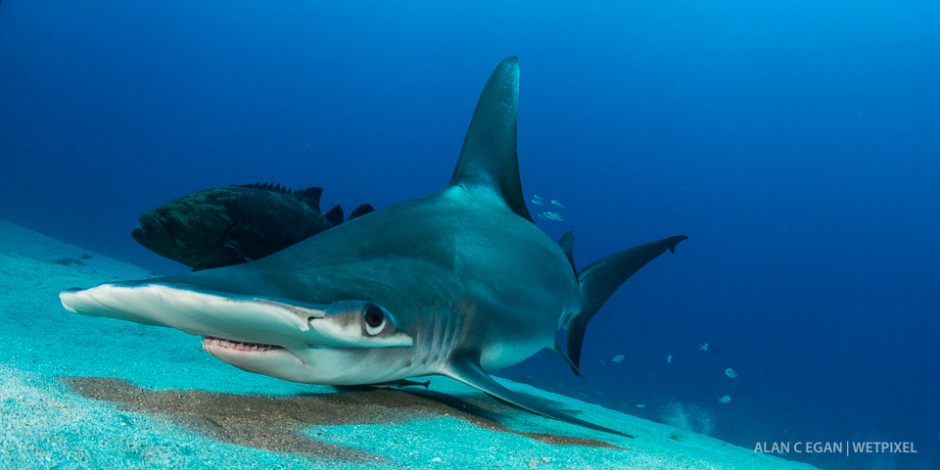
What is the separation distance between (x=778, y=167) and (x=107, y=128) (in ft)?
455

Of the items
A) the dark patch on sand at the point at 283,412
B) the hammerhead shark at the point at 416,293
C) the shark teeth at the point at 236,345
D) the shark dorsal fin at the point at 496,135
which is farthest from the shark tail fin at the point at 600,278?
the shark teeth at the point at 236,345

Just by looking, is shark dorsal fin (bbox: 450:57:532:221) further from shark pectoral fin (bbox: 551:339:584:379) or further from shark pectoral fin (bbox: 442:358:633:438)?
shark pectoral fin (bbox: 442:358:633:438)

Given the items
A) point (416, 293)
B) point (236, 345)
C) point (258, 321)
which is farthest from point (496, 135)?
point (258, 321)

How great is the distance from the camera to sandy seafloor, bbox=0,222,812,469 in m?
1.57

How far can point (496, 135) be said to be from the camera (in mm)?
4203

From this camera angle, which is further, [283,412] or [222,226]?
[222,226]

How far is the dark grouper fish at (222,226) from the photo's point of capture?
413cm

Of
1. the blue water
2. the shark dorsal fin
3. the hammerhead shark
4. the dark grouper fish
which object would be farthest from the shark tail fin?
the blue water

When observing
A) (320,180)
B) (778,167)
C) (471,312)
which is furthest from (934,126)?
(320,180)

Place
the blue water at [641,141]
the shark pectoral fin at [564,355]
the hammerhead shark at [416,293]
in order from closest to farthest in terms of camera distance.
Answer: the hammerhead shark at [416,293]
the shark pectoral fin at [564,355]
the blue water at [641,141]

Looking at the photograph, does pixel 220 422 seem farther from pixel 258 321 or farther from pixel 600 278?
pixel 600 278

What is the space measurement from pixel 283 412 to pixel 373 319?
1055mm

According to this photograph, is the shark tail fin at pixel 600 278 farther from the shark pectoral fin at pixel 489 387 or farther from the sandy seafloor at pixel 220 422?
the shark pectoral fin at pixel 489 387

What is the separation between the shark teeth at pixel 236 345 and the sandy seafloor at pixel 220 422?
0.29m
